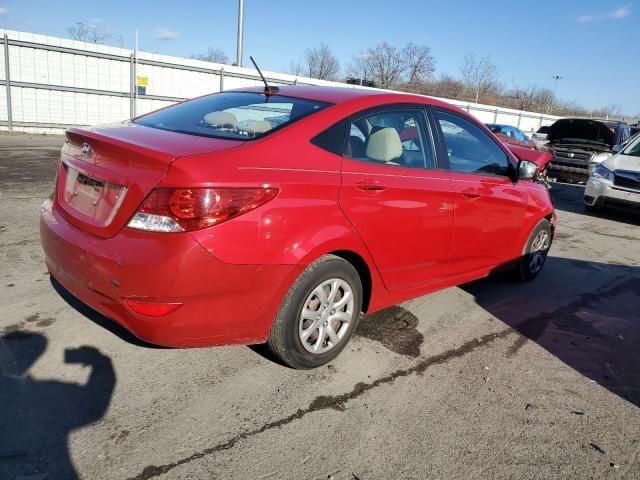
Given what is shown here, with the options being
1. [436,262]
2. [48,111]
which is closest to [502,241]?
[436,262]

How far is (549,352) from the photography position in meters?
3.76

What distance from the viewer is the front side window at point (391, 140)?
324 cm

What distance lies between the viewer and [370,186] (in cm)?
317

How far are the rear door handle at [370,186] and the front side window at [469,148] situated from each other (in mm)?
928

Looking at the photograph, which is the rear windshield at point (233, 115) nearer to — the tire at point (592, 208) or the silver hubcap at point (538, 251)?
the silver hubcap at point (538, 251)

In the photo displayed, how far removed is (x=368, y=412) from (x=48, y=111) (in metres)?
17.2

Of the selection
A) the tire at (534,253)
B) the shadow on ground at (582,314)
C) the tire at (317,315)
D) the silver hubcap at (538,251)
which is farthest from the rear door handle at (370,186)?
the silver hubcap at (538,251)

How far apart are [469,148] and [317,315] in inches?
82.9

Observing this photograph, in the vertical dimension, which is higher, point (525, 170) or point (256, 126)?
point (256, 126)

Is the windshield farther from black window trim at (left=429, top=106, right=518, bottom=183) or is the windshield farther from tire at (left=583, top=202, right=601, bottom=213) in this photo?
black window trim at (left=429, top=106, right=518, bottom=183)

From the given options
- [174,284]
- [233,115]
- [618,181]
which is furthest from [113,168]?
[618,181]

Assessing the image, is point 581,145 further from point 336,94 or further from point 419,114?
point 336,94

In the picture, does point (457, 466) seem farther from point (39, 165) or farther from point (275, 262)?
point (39, 165)

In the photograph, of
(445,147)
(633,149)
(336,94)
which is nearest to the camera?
(336,94)
